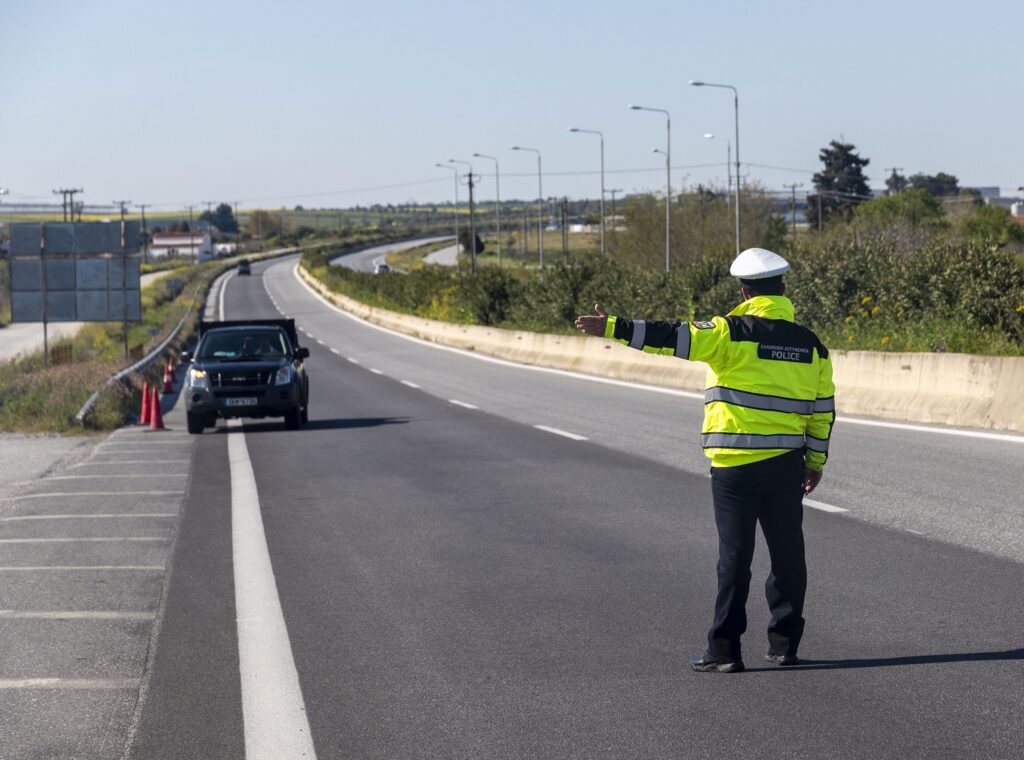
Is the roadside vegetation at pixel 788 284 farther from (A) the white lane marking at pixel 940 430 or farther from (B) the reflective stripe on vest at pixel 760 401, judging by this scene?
(B) the reflective stripe on vest at pixel 760 401

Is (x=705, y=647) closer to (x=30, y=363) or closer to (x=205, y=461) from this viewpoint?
(x=205, y=461)

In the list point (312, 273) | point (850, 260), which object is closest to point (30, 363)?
point (850, 260)

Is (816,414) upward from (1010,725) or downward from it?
upward

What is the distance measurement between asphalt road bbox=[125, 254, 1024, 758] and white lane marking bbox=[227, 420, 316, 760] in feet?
0.24

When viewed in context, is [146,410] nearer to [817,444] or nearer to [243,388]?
[243,388]

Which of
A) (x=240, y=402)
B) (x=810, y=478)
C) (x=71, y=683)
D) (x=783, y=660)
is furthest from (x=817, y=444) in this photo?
(x=240, y=402)

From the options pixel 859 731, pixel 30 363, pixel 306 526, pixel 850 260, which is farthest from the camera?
pixel 30 363

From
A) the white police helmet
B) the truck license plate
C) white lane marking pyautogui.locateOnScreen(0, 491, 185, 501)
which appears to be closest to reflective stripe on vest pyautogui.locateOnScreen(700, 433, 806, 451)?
the white police helmet

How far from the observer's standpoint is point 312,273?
124 metres

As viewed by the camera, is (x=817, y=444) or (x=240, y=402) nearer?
(x=817, y=444)

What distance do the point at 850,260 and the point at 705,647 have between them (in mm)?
23329

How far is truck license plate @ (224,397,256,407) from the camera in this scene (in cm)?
2094

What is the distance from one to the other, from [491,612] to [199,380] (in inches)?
559

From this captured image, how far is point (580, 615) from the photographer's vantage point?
7.61 metres
